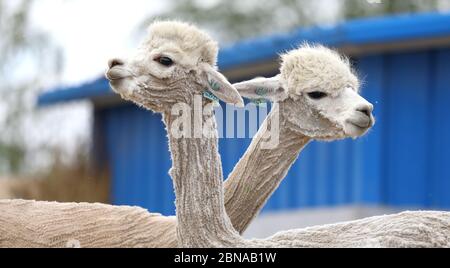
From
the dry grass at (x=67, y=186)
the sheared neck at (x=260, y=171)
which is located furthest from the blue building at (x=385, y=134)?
the sheared neck at (x=260, y=171)

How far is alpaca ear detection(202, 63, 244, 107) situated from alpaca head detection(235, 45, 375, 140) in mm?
483

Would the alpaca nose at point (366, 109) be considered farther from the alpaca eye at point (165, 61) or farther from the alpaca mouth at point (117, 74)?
the alpaca mouth at point (117, 74)

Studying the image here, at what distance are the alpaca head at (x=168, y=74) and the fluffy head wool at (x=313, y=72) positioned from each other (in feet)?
1.80

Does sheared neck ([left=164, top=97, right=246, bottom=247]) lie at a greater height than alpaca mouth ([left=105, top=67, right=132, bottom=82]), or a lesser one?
lesser

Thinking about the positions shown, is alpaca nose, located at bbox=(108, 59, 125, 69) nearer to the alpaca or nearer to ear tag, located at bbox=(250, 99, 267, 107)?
the alpaca

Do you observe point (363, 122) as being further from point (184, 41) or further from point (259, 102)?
point (184, 41)

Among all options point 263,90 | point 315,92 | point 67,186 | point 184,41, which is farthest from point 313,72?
point 67,186

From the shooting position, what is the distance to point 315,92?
Result: 5.64 meters

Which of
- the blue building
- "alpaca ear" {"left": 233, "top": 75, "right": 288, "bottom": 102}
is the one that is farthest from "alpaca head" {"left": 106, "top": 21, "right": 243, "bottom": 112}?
the blue building

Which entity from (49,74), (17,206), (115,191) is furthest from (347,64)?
(49,74)

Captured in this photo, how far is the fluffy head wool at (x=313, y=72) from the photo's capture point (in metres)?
5.62

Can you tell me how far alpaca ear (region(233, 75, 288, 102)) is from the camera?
5734 millimetres

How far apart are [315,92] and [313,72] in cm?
10
